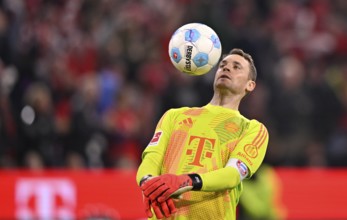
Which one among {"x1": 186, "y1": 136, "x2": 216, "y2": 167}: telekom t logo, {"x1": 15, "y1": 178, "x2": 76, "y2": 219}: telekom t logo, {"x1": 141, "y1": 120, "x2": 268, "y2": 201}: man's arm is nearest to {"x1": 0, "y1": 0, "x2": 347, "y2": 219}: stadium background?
{"x1": 15, "y1": 178, "x2": 76, "y2": 219}: telekom t logo

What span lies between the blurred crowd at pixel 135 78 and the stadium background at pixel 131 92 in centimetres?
2

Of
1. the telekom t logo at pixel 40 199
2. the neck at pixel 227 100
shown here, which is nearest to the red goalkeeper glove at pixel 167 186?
the neck at pixel 227 100

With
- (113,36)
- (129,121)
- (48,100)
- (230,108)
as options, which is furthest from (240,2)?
(230,108)

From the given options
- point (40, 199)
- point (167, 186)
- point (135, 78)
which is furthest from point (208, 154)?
point (135, 78)

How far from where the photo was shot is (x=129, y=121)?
13.4 meters

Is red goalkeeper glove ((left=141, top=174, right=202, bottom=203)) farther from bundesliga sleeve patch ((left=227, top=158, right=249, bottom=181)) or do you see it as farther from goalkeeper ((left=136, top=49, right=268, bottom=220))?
bundesliga sleeve patch ((left=227, top=158, right=249, bottom=181))

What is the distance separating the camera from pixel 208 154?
674 cm

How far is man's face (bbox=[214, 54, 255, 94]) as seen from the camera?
23.0ft

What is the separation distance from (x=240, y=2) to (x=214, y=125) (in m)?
9.24

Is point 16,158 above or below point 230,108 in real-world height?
below

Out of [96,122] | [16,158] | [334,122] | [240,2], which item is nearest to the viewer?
[16,158]

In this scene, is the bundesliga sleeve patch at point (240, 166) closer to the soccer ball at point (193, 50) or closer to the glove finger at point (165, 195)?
the glove finger at point (165, 195)

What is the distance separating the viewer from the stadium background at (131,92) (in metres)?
12.0

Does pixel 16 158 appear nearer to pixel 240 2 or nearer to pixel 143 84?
pixel 143 84
